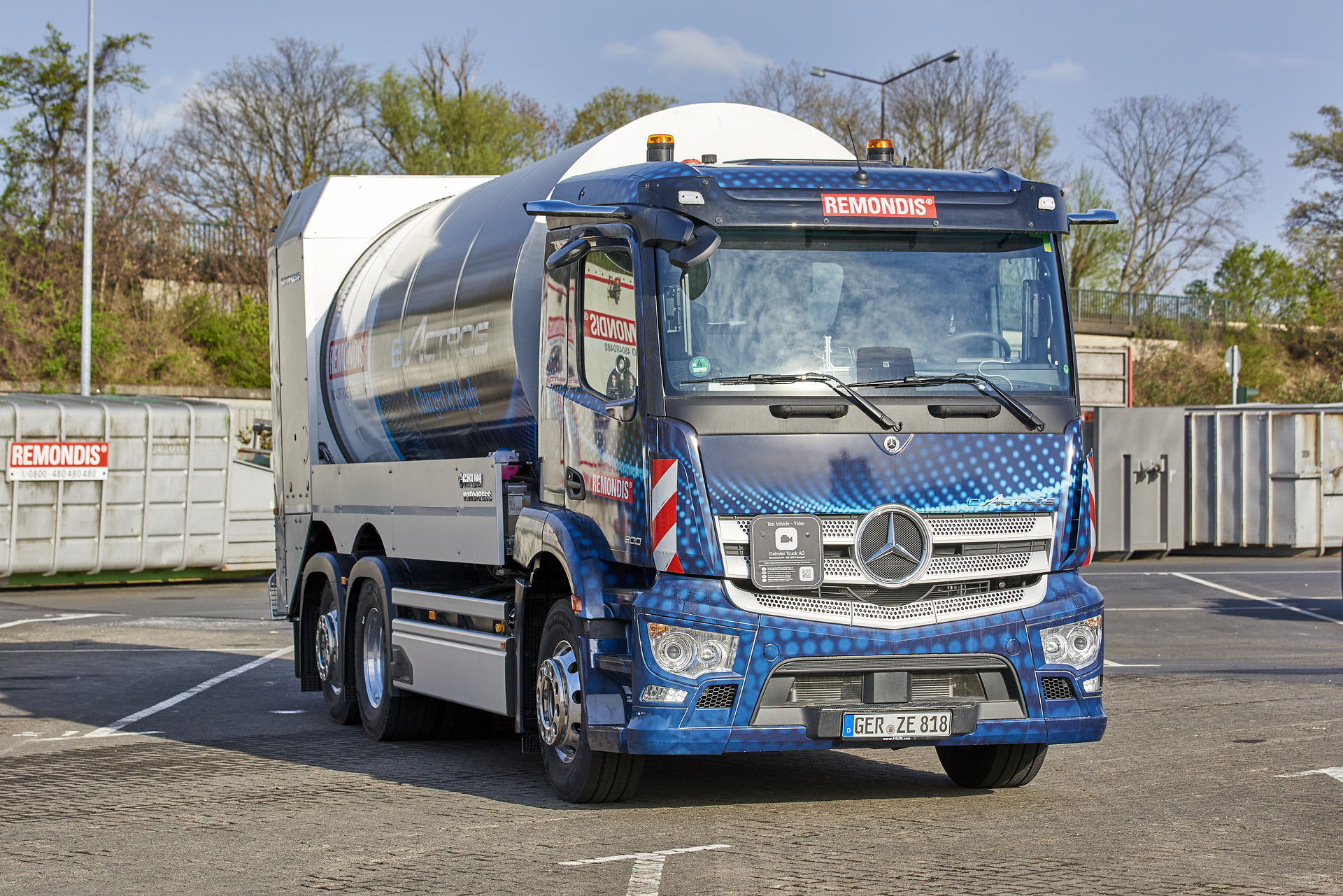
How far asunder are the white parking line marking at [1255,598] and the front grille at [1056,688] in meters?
11.5

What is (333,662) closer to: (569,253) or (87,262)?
(569,253)

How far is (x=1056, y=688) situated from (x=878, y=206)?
234 centimetres

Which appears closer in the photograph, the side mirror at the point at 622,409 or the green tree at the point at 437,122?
the side mirror at the point at 622,409

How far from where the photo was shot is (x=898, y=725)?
23.0 feet

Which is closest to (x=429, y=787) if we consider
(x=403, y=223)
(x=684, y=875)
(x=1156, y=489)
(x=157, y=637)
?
(x=684, y=875)

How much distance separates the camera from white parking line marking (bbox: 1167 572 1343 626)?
1808cm

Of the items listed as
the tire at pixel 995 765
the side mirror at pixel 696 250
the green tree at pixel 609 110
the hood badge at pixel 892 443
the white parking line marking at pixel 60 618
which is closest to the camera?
the hood badge at pixel 892 443

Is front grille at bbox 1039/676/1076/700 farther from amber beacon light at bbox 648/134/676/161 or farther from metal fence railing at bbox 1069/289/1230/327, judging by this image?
metal fence railing at bbox 1069/289/1230/327

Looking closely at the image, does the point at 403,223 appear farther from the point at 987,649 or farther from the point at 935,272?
the point at 987,649

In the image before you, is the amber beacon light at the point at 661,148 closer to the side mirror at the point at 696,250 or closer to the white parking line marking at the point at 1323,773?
the side mirror at the point at 696,250

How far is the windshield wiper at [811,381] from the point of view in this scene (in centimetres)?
698

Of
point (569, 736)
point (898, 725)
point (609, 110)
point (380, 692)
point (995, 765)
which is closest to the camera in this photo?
point (898, 725)

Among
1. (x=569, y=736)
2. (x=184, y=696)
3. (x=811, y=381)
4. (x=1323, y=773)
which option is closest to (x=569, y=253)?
(x=811, y=381)

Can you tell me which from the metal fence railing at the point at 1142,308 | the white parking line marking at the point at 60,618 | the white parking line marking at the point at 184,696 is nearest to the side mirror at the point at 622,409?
the white parking line marking at the point at 184,696
